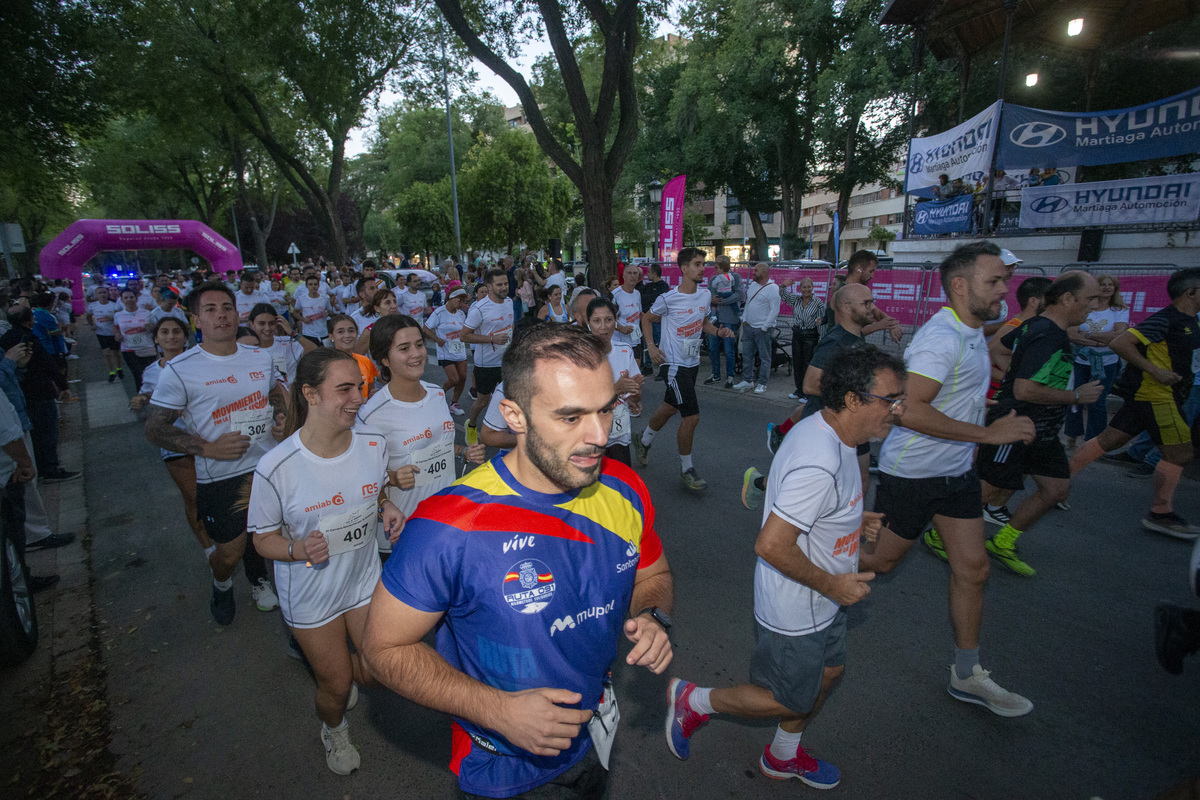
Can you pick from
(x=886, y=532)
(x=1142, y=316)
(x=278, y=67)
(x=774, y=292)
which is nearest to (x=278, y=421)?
(x=886, y=532)

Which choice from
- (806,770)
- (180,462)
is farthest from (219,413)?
(806,770)

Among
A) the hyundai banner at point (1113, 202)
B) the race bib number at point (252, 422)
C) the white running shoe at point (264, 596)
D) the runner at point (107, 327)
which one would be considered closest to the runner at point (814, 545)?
the white running shoe at point (264, 596)

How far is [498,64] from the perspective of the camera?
483 inches

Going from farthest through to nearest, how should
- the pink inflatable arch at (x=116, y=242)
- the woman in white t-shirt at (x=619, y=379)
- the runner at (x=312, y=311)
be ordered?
the pink inflatable arch at (x=116, y=242)
the runner at (x=312, y=311)
the woman in white t-shirt at (x=619, y=379)

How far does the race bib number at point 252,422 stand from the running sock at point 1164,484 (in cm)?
677

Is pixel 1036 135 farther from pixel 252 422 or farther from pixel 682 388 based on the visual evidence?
pixel 252 422

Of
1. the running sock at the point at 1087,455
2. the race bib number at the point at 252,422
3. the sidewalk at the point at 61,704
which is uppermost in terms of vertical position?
the race bib number at the point at 252,422

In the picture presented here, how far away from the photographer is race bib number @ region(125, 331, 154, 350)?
36.9 ft

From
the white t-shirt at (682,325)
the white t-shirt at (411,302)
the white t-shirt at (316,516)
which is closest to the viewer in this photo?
the white t-shirt at (316,516)

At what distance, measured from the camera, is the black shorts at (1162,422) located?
15.4 feet

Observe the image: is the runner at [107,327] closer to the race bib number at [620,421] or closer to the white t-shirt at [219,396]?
the white t-shirt at [219,396]

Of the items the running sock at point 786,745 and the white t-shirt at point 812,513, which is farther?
the running sock at point 786,745

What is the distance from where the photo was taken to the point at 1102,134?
36.9 feet

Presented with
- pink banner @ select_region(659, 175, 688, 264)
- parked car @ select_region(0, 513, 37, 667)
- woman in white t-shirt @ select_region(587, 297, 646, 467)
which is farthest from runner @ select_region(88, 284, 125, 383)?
woman in white t-shirt @ select_region(587, 297, 646, 467)
